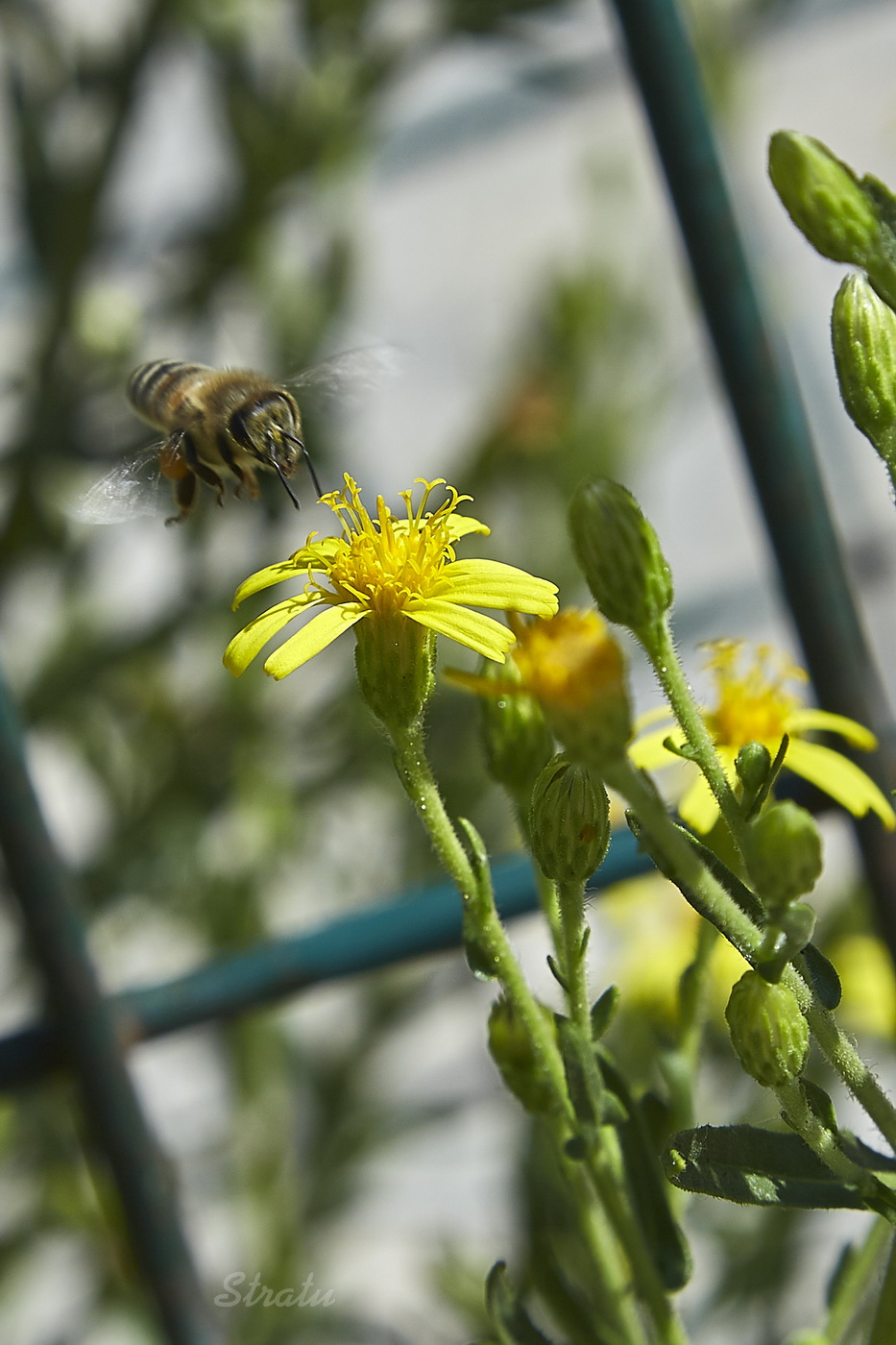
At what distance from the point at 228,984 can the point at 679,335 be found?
1.47 metres

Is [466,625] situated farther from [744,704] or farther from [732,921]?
[744,704]

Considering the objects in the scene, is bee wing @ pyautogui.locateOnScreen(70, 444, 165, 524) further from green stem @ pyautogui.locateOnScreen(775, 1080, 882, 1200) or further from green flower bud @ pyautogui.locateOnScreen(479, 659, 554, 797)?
green stem @ pyautogui.locateOnScreen(775, 1080, 882, 1200)

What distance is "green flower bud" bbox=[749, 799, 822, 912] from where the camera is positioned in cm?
27

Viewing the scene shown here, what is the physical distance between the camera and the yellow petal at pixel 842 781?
1.36ft

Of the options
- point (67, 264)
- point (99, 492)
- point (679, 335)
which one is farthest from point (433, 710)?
point (679, 335)

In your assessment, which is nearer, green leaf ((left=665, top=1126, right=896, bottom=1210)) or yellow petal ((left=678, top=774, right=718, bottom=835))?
green leaf ((left=665, top=1126, right=896, bottom=1210))

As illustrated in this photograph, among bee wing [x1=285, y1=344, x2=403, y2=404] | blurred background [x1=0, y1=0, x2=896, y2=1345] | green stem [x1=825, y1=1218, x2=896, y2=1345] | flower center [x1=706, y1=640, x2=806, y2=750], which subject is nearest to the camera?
green stem [x1=825, y1=1218, x2=896, y2=1345]

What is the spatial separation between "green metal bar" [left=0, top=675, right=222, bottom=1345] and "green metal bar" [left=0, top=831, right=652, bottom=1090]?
0.01 meters

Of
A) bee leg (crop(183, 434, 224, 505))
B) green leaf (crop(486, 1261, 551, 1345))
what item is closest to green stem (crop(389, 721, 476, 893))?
green leaf (crop(486, 1261, 551, 1345))

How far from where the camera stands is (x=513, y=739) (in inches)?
16.6

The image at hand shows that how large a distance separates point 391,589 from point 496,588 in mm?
54

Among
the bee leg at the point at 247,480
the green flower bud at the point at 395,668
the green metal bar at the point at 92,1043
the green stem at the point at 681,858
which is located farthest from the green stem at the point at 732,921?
the bee leg at the point at 247,480

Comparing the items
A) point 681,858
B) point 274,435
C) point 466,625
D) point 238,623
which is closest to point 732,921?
point 681,858

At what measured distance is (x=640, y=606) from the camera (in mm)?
336
